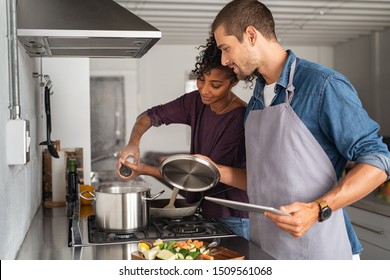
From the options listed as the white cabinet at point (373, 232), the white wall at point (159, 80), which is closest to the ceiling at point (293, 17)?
the white wall at point (159, 80)

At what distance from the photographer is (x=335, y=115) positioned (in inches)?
43.6

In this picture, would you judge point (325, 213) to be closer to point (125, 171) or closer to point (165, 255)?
point (165, 255)

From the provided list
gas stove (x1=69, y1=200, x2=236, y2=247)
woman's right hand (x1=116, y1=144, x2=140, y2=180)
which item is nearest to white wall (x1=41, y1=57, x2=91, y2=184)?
woman's right hand (x1=116, y1=144, x2=140, y2=180)

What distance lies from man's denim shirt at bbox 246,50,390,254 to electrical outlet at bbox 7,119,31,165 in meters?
0.59

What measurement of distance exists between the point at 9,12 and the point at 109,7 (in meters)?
0.37

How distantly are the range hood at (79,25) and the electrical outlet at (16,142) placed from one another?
0.94ft

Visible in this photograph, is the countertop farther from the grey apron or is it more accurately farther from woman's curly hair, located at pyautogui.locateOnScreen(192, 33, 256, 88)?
woman's curly hair, located at pyautogui.locateOnScreen(192, 33, 256, 88)

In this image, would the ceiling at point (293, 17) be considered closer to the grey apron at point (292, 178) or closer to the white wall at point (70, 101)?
the white wall at point (70, 101)

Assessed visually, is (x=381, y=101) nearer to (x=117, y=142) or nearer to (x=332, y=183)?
(x=117, y=142)

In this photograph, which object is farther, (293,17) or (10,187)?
(293,17)

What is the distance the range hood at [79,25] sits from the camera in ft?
4.33

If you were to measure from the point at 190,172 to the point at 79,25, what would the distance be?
18.9 inches

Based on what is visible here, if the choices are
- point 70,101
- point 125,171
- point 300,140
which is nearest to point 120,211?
point 125,171

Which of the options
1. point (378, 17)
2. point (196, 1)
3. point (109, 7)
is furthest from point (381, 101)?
point (109, 7)
